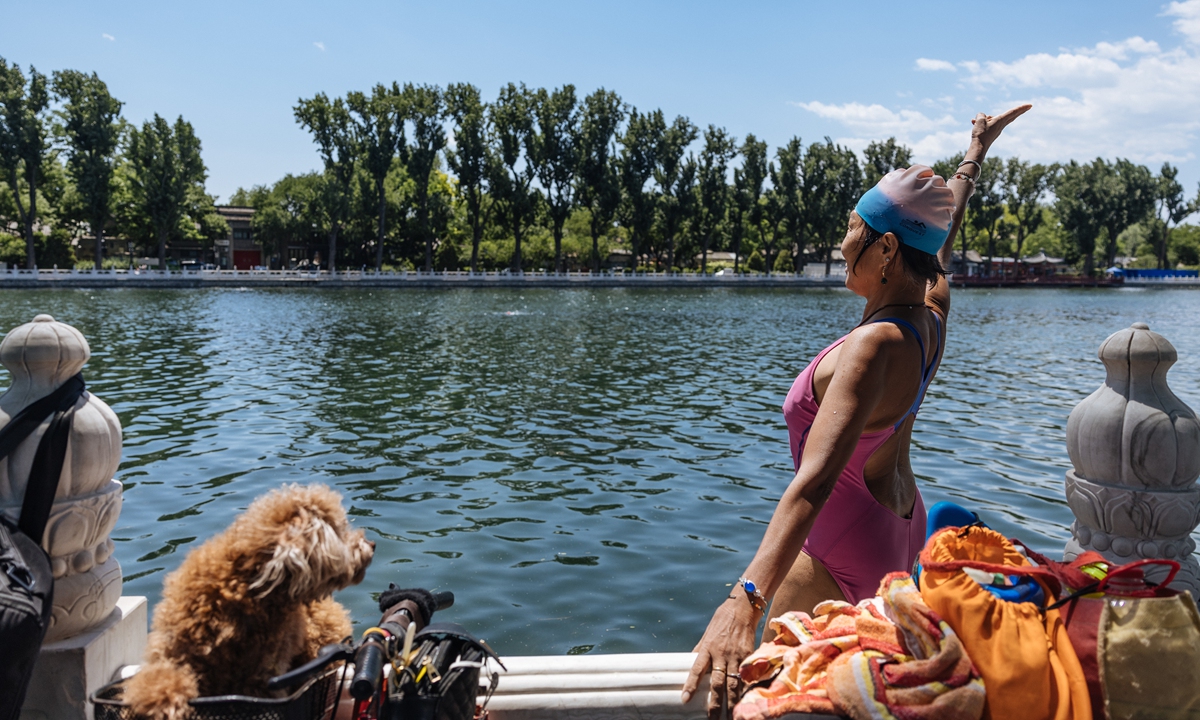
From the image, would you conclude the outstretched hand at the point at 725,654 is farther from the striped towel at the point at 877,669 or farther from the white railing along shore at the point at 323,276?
the white railing along shore at the point at 323,276

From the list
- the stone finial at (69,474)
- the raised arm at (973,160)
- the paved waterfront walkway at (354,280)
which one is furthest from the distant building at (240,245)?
the raised arm at (973,160)

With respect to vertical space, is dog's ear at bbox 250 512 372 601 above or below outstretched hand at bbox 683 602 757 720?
above

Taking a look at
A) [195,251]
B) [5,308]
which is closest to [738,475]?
[5,308]

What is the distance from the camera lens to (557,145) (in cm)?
6956

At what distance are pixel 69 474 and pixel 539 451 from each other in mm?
8673

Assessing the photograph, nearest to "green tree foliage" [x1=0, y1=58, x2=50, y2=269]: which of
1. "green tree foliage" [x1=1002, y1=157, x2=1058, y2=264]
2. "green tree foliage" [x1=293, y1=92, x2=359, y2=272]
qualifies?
"green tree foliage" [x1=293, y1=92, x2=359, y2=272]

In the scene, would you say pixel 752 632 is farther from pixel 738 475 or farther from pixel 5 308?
pixel 5 308

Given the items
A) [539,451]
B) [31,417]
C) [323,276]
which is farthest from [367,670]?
[323,276]

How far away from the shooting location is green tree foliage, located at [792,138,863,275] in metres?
79.2

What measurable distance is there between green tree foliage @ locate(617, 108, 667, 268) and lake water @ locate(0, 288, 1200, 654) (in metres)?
47.5

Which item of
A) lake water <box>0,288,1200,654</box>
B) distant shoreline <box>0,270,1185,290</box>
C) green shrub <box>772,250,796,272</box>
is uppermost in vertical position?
green shrub <box>772,250,796,272</box>

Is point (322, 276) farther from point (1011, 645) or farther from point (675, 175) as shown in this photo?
point (1011, 645)

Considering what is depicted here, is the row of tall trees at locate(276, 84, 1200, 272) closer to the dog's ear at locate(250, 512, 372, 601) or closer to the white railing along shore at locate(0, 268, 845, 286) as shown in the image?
the white railing along shore at locate(0, 268, 845, 286)

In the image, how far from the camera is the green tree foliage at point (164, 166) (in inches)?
2397
